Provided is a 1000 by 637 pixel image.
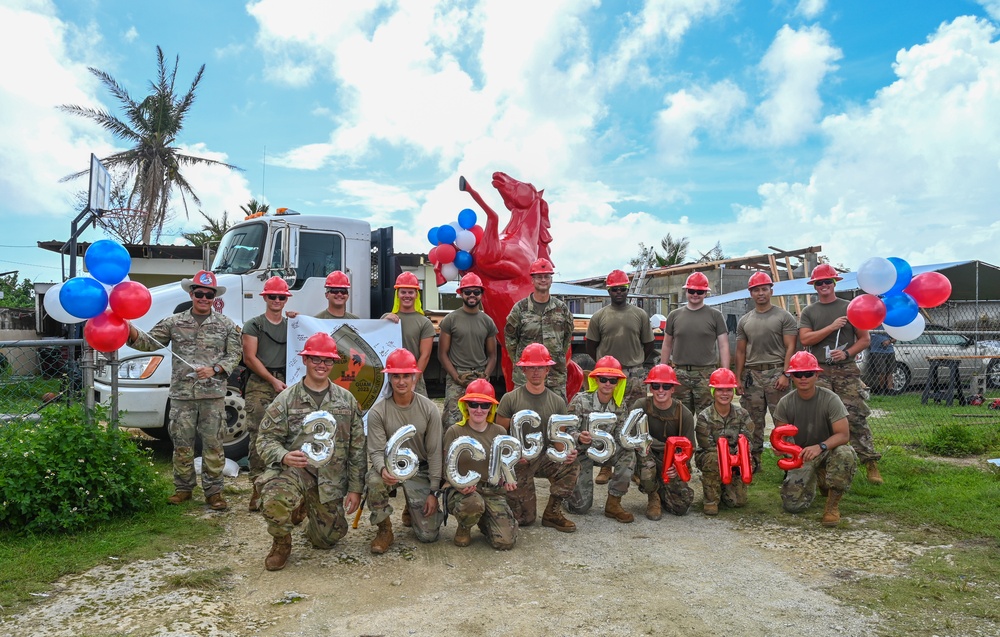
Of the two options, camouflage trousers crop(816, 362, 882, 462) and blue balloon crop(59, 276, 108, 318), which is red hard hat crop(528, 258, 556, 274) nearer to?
camouflage trousers crop(816, 362, 882, 462)

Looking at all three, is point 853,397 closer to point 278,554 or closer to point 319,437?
point 319,437

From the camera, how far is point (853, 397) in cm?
640

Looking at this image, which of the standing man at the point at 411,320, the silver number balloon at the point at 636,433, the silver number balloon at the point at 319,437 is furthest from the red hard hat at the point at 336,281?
the silver number balloon at the point at 636,433

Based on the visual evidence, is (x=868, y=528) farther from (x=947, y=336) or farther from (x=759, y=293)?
(x=947, y=336)

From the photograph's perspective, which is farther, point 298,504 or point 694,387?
point 694,387

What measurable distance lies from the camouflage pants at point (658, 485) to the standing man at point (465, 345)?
161 centimetres

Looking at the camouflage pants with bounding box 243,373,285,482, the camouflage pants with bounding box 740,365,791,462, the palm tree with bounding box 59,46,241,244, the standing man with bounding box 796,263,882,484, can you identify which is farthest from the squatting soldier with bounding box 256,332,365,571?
the palm tree with bounding box 59,46,241,244

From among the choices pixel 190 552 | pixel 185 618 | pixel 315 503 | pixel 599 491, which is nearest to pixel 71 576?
pixel 190 552

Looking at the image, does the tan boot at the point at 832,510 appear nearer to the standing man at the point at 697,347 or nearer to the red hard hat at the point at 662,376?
the standing man at the point at 697,347

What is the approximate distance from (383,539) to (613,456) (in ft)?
6.44

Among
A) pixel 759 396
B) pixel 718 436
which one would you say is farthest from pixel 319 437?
pixel 759 396

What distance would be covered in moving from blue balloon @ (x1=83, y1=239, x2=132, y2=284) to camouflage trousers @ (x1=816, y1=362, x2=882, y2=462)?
231 inches

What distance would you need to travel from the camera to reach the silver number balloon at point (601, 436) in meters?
5.38

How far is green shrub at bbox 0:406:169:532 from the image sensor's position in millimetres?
4781
